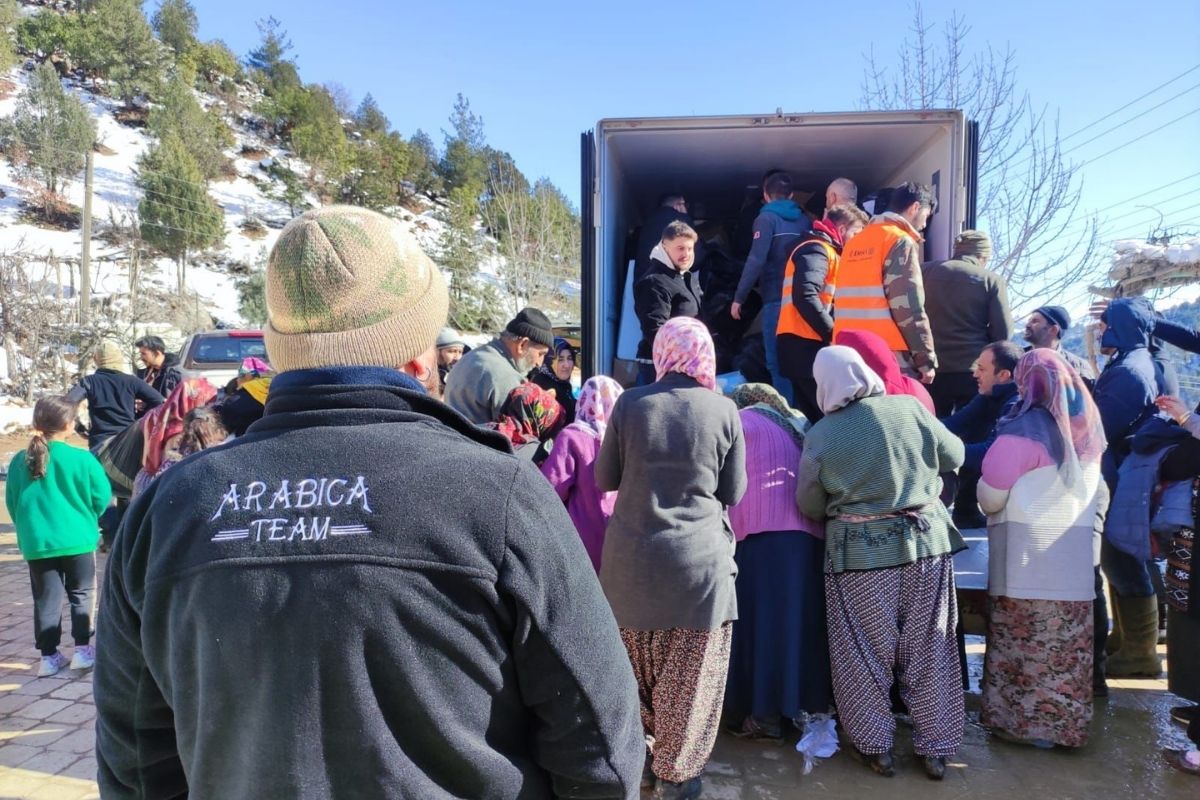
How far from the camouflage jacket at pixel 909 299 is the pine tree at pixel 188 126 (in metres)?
39.2

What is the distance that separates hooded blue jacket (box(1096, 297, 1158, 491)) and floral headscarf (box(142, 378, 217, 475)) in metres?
5.03

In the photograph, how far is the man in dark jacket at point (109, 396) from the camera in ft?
18.5

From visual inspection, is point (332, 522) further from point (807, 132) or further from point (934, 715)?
point (807, 132)

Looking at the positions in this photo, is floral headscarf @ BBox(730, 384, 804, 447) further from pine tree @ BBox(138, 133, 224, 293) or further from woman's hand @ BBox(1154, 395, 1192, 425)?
pine tree @ BBox(138, 133, 224, 293)

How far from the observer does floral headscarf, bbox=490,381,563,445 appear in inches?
142

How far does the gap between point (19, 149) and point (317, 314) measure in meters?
43.7

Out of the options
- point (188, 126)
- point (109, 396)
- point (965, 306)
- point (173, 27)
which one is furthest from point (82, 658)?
point (173, 27)

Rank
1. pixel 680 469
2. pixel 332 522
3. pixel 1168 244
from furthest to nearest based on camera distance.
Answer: pixel 1168 244 → pixel 680 469 → pixel 332 522

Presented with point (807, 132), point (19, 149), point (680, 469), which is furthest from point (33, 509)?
point (19, 149)

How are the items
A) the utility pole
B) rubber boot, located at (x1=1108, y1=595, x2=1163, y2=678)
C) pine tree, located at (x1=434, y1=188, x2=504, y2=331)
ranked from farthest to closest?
pine tree, located at (x1=434, y1=188, x2=504, y2=331), the utility pole, rubber boot, located at (x1=1108, y1=595, x2=1163, y2=678)

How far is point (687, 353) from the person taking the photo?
3.12 meters

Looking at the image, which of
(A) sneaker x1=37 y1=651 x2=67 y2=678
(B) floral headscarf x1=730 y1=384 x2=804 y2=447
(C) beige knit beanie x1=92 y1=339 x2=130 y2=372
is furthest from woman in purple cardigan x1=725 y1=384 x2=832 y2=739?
(C) beige knit beanie x1=92 y1=339 x2=130 y2=372

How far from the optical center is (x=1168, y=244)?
9594 mm

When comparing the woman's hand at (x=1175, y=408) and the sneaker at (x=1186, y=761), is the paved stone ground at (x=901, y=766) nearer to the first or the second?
the sneaker at (x=1186, y=761)
